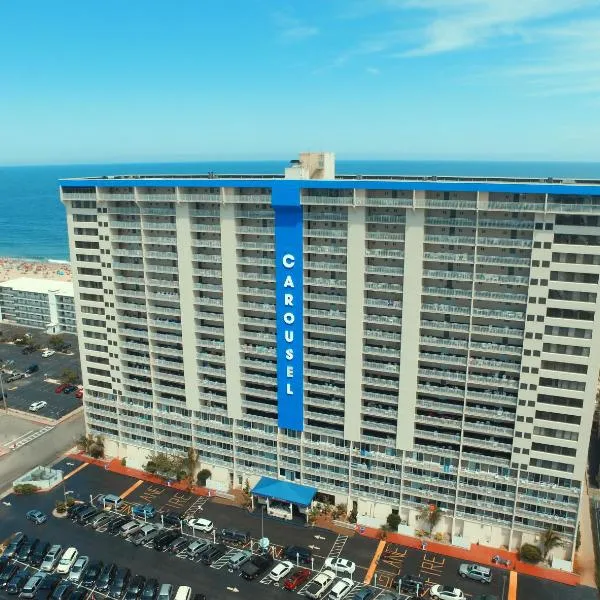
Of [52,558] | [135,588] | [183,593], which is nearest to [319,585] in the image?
[183,593]

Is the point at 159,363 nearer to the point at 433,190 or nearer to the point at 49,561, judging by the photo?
the point at 49,561

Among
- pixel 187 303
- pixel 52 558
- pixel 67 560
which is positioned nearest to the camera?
pixel 67 560

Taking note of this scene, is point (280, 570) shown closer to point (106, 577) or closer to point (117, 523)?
point (106, 577)

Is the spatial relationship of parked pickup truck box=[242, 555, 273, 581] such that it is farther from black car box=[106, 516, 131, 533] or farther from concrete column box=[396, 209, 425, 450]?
concrete column box=[396, 209, 425, 450]

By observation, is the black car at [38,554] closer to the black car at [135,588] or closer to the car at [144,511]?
the car at [144,511]

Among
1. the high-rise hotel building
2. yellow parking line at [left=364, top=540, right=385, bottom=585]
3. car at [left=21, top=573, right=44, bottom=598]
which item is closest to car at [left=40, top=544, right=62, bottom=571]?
car at [left=21, top=573, right=44, bottom=598]

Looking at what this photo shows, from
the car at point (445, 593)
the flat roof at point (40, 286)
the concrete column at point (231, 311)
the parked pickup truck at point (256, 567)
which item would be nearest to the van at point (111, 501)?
the concrete column at point (231, 311)
